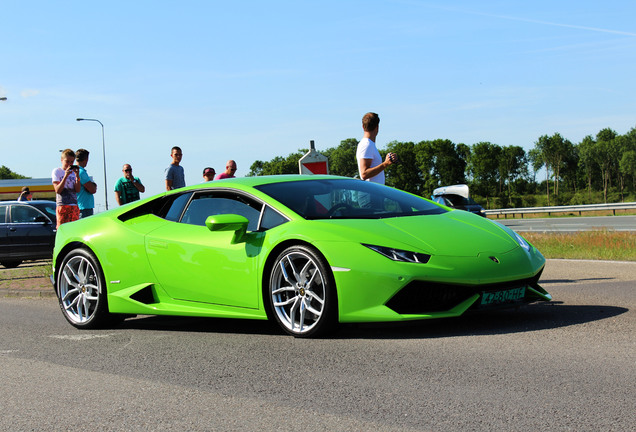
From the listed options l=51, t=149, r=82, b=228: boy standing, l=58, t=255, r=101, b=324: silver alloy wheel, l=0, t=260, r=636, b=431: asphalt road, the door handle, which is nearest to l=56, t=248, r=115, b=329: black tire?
l=58, t=255, r=101, b=324: silver alloy wheel

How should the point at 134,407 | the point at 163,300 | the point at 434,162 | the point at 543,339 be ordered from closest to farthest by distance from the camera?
the point at 134,407 < the point at 543,339 < the point at 163,300 < the point at 434,162

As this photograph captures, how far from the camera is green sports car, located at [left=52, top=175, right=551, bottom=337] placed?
550 cm

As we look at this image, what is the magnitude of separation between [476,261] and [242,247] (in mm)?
1795

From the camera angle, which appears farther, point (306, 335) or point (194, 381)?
point (306, 335)

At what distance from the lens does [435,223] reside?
611 centimetres

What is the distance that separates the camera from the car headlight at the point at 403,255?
5.46 m

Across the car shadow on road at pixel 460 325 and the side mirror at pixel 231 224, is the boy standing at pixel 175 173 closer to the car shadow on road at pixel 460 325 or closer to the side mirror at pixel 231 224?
the car shadow on road at pixel 460 325

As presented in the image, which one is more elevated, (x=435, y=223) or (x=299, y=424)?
(x=435, y=223)

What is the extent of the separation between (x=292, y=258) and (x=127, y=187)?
719cm

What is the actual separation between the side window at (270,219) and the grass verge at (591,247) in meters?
7.45

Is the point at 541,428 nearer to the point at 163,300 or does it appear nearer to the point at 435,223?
the point at 435,223

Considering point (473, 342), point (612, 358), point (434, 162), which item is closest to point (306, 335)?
point (473, 342)

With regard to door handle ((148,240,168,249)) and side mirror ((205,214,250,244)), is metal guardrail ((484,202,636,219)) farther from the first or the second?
side mirror ((205,214,250,244))

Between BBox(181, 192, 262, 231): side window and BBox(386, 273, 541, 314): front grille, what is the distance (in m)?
1.46
